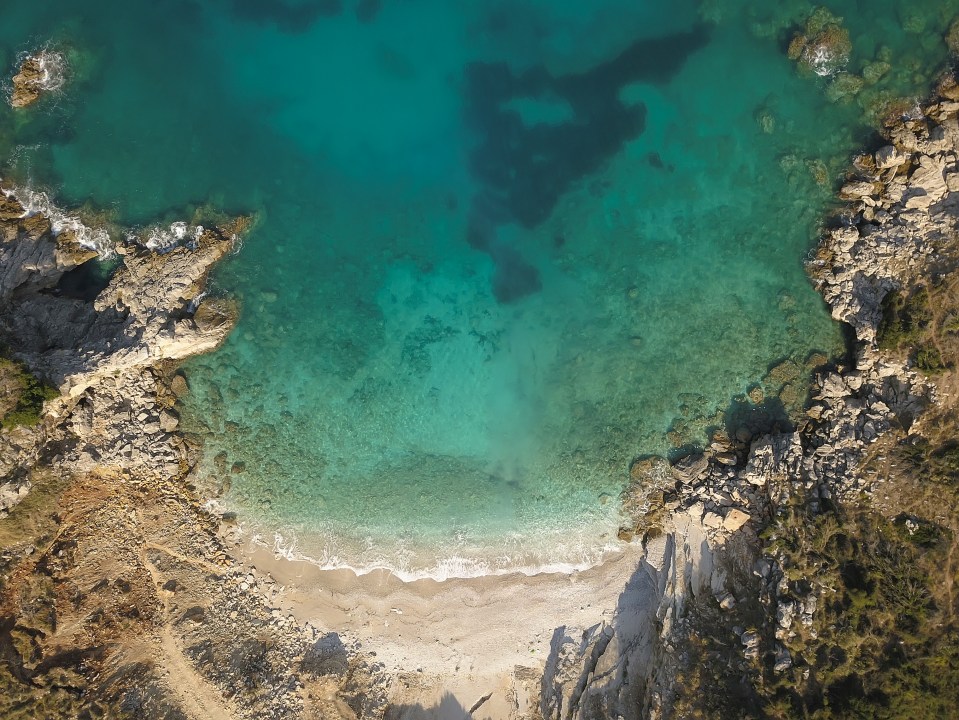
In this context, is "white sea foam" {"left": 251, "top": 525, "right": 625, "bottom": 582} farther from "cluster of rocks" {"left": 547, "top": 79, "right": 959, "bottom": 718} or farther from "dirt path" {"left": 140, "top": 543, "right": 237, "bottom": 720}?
"dirt path" {"left": 140, "top": 543, "right": 237, "bottom": 720}

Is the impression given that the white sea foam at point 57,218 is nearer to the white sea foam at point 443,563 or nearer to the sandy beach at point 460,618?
the white sea foam at point 443,563

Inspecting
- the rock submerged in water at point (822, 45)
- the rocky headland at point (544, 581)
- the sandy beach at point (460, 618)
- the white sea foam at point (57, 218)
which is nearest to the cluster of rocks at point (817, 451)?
the rocky headland at point (544, 581)

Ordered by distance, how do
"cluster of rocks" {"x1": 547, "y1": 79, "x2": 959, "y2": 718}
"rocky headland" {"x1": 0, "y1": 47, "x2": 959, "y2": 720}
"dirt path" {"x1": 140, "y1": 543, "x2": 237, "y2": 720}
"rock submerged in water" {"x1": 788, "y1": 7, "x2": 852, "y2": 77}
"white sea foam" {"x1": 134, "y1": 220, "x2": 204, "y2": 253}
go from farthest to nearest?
"white sea foam" {"x1": 134, "y1": 220, "x2": 204, "y2": 253} → "rock submerged in water" {"x1": 788, "y1": 7, "x2": 852, "y2": 77} → "dirt path" {"x1": 140, "y1": 543, "x2": 237, "y2": 720} → "cluster of rocks" {"x1": 547, "y1": 79, "x2": 959, "y2": 718} → "rocky headland" {"x1": 0, "y1": 47, "x2": 959, "y2": 720}

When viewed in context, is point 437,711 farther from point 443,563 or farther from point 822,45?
point 822,45

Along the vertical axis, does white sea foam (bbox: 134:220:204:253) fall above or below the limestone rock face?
above

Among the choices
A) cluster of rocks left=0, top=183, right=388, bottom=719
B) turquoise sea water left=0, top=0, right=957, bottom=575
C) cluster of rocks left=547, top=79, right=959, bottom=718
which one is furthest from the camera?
turquoise sea water left=0, top=0, right=957, bottom=575

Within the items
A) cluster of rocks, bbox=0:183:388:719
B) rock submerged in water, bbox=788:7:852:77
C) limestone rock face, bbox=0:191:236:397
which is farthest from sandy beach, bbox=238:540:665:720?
rock submerged in water, bbox=788:7:852:77

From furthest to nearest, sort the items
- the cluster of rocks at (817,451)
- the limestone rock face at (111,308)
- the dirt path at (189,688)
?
the limestone rock face at (111,308)
the dirt path at (189,688)
the cluster of rocks at (817,451)

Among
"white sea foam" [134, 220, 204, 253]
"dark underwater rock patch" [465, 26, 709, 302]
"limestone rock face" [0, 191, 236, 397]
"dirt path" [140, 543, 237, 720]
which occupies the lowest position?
"dirt path" [140, 543, 237, 720]
